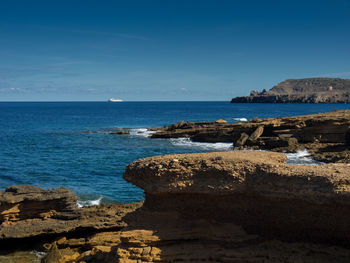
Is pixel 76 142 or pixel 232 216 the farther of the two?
pixel 76 142

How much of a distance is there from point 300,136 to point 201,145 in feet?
40.9

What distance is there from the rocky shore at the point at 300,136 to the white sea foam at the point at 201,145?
1.36 meters

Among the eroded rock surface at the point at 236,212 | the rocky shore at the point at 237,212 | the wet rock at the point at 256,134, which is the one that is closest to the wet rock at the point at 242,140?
the wet rock at the point at 256,134

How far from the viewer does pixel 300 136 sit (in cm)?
3534

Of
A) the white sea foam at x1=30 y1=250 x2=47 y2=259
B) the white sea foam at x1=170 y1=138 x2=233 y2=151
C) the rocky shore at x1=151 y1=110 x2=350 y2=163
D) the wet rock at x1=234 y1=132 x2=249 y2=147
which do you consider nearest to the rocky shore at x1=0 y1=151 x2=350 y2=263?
the white sea foam at x1=30 y1=250 x2=47 y2=259

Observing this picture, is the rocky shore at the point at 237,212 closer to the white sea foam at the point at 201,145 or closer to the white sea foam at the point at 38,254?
the white sea foam at the point at 38,254

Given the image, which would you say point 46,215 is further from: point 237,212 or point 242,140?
point 242,140

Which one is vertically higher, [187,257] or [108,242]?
[187,257]

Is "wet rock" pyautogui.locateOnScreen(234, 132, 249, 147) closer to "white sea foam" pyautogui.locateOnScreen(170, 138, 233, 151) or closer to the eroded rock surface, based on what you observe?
"white sea foam" pyautogui.locateOnScreen(170, 138, 233, 151)

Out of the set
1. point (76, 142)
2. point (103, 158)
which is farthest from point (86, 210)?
point (76, 142)

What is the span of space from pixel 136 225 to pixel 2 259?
696 cm

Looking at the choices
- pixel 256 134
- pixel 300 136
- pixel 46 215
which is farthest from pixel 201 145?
pixel 46 215

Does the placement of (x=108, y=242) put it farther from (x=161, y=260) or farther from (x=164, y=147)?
(x=164, y=147)

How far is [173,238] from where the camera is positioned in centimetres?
945
